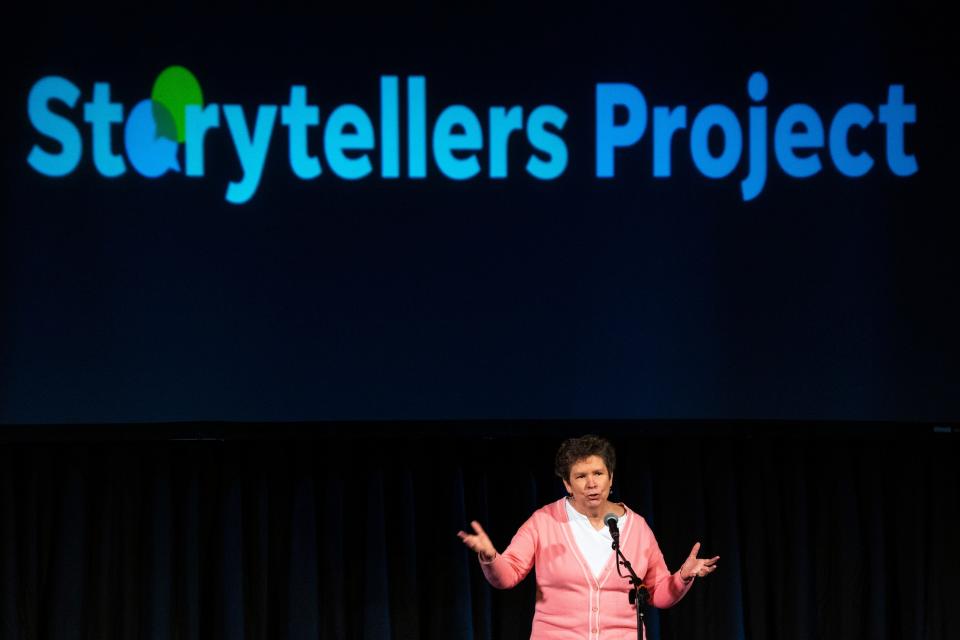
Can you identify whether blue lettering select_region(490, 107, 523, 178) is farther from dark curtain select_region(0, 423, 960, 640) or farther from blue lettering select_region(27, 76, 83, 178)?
blue lettering select_region(27, 76, 83, 178)

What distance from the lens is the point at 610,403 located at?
4.25m

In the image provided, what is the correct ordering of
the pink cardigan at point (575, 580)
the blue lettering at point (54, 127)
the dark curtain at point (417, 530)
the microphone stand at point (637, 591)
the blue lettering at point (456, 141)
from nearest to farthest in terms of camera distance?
1. the microphone stand at point (637, 591)
2. the pink cardigan at point (575, 580)
3. the blue lettering at point (54, 127)
4. the blue lettering at point (456, 141)
5. the dark curtain at point (417, 530)

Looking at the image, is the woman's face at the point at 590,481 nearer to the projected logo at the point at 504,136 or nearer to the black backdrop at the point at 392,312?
the black backdrop at the point at 392,312

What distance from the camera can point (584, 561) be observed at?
3.51m

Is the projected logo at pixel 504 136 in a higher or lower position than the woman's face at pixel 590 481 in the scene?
higher

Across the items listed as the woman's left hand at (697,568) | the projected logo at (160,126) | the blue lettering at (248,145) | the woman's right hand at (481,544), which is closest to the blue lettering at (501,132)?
the blue lettering at (248,145)

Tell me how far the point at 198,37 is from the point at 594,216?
62.8 inches

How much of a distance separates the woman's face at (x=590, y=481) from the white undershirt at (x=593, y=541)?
2.3 inches

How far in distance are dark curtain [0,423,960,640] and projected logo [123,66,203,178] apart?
104cm

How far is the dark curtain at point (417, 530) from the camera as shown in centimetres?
438

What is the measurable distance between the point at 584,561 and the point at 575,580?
0.21ft

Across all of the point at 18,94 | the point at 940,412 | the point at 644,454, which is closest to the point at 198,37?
the point at 18,94

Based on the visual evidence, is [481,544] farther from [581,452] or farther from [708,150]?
[708,150]

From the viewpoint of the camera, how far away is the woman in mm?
3482
